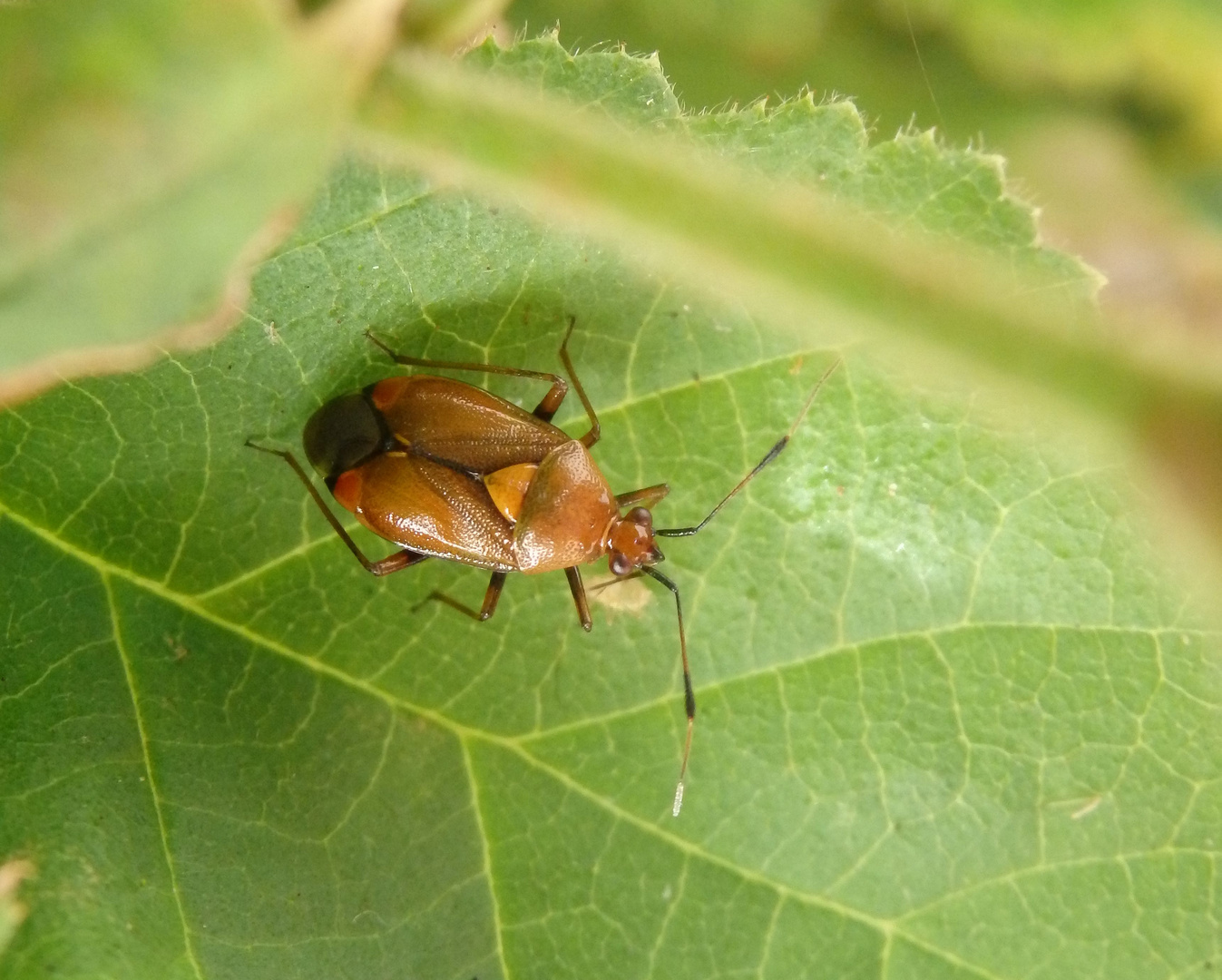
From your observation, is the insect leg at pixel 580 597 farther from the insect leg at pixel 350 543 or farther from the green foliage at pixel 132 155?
the green foliage at pixel 132 155

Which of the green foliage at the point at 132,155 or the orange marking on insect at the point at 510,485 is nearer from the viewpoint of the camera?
the green foliage at the point at 132,155

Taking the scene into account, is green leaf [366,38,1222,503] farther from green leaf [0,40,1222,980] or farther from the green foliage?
green leaf [0,40,1222,980]

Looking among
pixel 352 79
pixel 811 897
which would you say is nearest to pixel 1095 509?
pixel 811 897

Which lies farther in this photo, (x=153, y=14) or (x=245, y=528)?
(x=245, y=528)

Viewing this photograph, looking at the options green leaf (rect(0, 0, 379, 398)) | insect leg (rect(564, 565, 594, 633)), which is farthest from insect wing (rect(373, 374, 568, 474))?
green leaf (rect(0, 0, 379, 398))

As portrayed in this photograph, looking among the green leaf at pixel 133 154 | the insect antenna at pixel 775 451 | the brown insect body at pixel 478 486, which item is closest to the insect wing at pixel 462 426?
the brown insect body at pixel 478 486

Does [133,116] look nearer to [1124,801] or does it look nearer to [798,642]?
[798,642]
